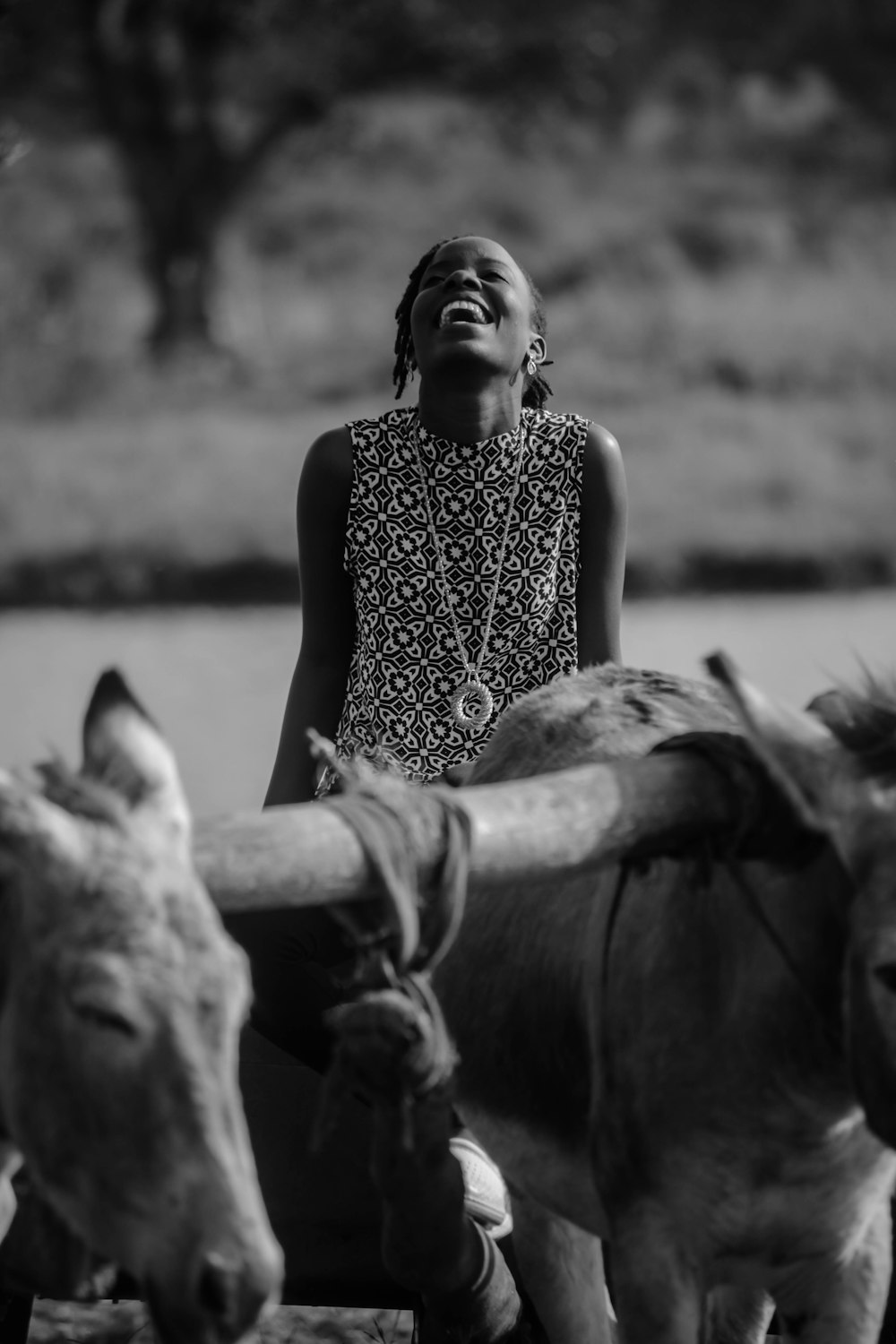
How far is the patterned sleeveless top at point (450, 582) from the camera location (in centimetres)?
343

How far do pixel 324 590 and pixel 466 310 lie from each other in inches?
24.1

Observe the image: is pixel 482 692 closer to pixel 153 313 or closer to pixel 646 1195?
pixel 646 1195

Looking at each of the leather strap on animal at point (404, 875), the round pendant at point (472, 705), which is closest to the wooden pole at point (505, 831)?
the leather strap on animal at point (404, 875)

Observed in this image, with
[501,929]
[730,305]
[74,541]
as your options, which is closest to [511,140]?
[730,305]

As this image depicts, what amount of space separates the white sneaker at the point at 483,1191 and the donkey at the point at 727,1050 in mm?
373

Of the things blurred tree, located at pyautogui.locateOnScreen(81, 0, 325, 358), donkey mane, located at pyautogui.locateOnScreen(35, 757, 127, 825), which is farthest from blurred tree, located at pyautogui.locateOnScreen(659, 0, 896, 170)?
donkey mane, located at pyautogui.locateOnScreen(35, 757, 127, 825)

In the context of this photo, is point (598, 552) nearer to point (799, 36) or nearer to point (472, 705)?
point (472, 705)

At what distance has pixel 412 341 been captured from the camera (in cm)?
388

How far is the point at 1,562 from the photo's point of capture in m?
8.74

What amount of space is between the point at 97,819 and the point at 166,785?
10 cm

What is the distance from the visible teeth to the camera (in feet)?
11.4

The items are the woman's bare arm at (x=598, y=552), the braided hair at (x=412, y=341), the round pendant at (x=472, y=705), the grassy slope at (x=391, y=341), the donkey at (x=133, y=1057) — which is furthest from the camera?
the grassy slope at (x=391, y=341)

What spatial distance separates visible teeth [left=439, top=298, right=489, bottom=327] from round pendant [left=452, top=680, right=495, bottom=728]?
692mm

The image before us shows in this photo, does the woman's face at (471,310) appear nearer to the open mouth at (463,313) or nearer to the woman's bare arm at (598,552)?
the open mouth at (463,313)
